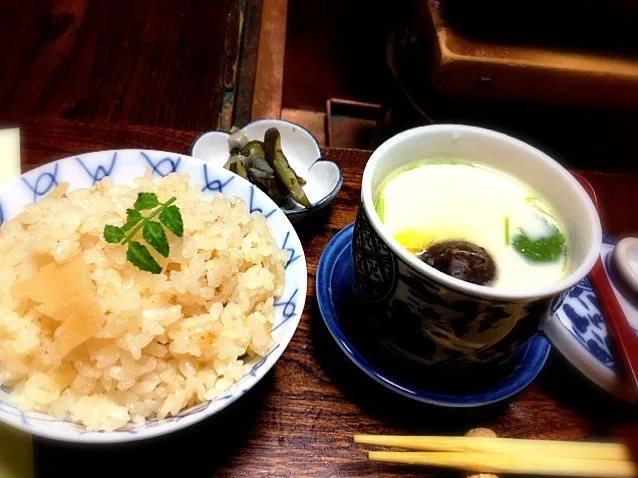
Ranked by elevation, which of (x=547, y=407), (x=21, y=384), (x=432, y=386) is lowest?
(x=547, y=407)

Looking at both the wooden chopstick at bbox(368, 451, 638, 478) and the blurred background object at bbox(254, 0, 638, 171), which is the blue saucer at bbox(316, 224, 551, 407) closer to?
the wooden chopstick at bbox(368, 451, 638, 478)

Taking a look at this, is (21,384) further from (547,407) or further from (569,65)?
(569,65)

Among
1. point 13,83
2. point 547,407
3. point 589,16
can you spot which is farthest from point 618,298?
point 13,83

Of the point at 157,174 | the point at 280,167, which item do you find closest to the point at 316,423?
the point at 157,174

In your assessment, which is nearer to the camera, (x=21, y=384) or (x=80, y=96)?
(x=21, y=384)

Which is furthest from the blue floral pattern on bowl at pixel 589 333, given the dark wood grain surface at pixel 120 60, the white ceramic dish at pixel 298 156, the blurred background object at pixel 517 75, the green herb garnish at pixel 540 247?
the dark wood grain surface at pixel 120 60

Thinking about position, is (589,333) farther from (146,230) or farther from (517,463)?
(146,230)
